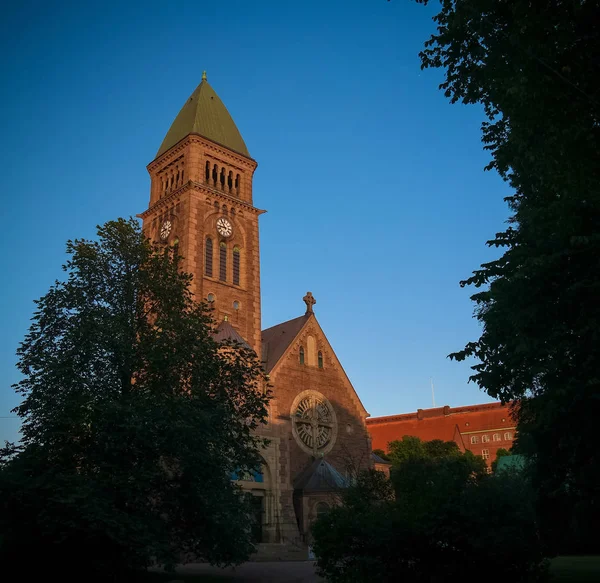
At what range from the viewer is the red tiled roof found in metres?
102

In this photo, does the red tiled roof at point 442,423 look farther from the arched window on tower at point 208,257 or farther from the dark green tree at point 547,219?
the dark green tree at point 547,219

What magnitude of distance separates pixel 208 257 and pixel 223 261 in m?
1.45

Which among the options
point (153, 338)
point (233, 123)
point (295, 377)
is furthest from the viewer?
point (233, 123)

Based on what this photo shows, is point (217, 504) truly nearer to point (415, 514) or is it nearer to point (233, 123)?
point (415, 514)

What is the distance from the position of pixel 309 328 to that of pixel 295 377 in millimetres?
4407

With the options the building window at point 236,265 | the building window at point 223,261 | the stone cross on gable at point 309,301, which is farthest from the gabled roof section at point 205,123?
the stone cross on gable at point 309,301

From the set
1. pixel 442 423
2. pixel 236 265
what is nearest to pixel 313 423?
pixel 236 265

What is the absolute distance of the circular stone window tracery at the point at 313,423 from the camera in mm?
41188

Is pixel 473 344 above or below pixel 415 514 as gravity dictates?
above

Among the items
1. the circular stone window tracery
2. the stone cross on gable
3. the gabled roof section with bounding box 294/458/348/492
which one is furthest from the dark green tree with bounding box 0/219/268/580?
the stone cross on gable

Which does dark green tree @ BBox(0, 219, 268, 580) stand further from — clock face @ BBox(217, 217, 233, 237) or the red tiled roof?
the red tiled roof

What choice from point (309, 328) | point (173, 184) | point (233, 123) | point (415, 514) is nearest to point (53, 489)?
point (415, 514)

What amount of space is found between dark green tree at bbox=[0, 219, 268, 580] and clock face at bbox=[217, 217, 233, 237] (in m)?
23.8

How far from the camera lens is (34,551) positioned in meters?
16.4
